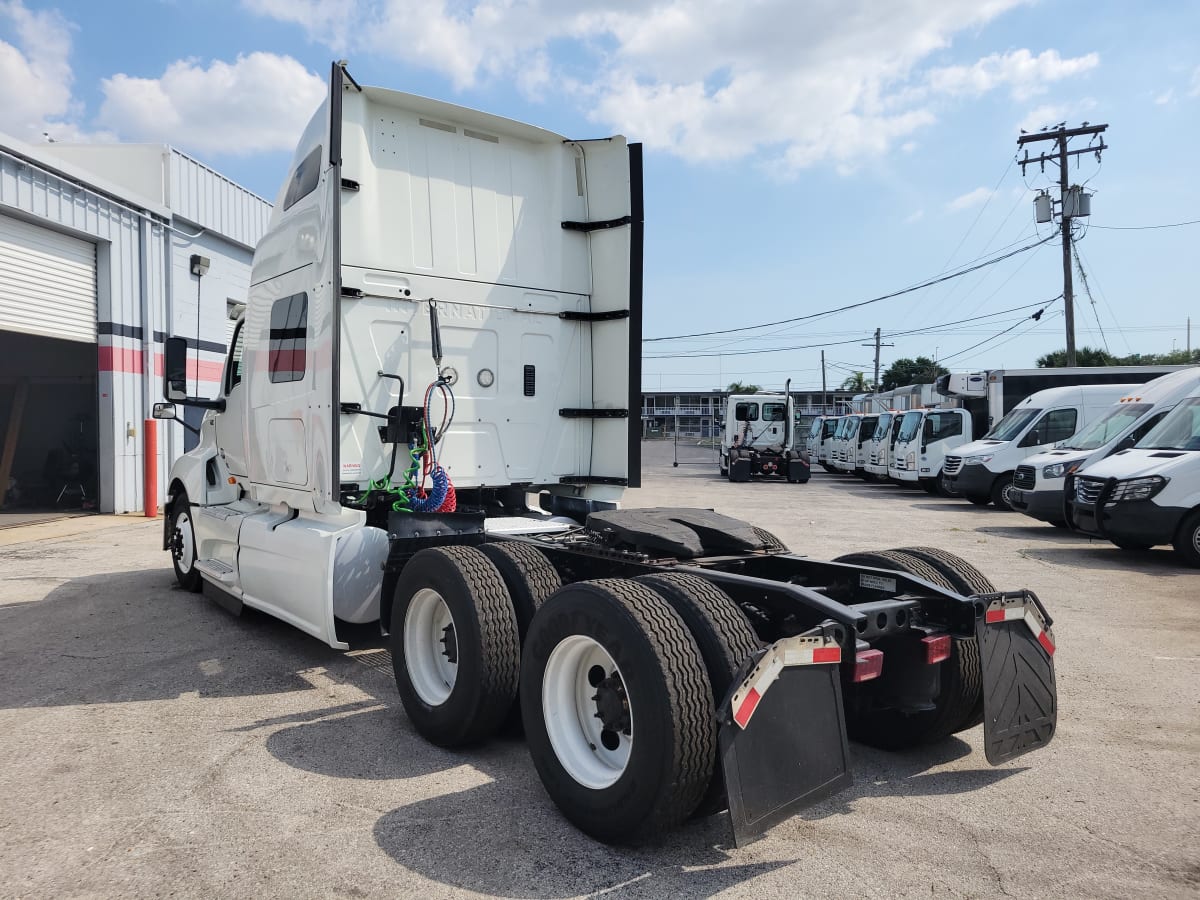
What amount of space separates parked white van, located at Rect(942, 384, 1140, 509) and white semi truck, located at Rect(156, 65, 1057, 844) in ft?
44.6

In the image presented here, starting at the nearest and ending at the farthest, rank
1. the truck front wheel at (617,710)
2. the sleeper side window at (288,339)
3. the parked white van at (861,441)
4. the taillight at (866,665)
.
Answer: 1. the truck front wheel at (617,710)
2. the taillight at (866,665)
3. the sleeper side window at (288,339)
4. the parked white van at (861,441)

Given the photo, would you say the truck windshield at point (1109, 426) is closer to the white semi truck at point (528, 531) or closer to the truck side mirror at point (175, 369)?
the white semi truck at point (528, 531)

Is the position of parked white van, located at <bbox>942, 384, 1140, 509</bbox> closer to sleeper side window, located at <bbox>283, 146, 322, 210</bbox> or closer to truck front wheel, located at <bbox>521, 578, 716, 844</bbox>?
sleeper side window, located at <bbox>283, 146, 322, 210</bbox>

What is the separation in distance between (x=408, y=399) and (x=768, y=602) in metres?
3.09

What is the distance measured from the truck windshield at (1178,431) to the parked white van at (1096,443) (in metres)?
0.40

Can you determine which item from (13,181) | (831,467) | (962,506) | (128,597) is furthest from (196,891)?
(831,467)

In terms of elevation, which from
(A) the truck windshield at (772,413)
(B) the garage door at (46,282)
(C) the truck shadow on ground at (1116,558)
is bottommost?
(C) the truck shadow on ground at (1116,558)

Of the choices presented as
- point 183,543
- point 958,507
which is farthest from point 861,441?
point 183,543

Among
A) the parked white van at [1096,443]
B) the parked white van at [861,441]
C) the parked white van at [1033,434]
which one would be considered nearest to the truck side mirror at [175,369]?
the parked white van at [1096,443]

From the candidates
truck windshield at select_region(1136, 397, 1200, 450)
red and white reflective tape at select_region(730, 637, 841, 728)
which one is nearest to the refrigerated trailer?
truck windshield at select_region(1136, 397, 1200, 450)

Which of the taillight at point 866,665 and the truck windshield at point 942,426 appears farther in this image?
the truck windshield at point 942,426

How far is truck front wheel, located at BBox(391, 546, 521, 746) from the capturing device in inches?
158

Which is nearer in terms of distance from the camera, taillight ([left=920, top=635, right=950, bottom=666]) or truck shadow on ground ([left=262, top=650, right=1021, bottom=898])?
truck shadow on ground ([left=262, top=650, right=1021, bottom=898])

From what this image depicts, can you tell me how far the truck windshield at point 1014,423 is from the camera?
17.8m
